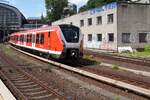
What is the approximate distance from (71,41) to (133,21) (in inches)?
876

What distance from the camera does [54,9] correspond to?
327 ft

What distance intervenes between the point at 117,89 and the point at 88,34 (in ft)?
125

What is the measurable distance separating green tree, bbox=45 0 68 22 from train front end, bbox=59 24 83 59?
3053 inches

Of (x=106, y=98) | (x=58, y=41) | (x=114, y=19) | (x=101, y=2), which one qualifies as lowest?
(x=106, y=98)

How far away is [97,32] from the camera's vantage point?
1836 inches

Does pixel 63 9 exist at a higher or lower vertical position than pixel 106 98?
higher

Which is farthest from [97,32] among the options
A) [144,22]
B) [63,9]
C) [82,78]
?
[63,9]

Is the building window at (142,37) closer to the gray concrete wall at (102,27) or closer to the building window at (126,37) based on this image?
the building window at (126,37)

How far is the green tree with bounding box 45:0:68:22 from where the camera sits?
9812 cm

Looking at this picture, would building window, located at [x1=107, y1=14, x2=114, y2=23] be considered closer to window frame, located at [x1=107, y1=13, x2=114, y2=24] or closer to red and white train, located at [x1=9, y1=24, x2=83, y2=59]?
window frame, located at [x1=107, y1=13, x2=114, y2=24]

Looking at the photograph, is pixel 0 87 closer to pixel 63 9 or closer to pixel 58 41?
pixel 58 41

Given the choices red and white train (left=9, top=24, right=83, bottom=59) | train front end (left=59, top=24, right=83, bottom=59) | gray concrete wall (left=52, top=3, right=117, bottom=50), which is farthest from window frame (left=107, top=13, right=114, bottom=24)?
train front end (left=59, top=24, right=83, bottom=59)

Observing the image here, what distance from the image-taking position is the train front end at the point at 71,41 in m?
20.4

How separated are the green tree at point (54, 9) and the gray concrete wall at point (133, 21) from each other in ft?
192
